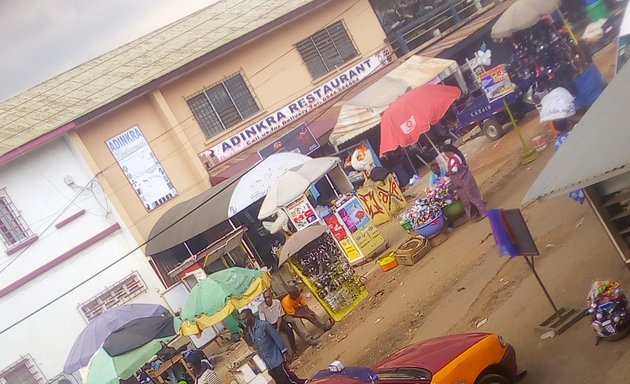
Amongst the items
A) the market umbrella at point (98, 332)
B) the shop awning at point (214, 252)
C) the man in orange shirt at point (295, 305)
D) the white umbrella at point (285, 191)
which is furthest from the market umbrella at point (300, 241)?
the shop awning at point (214, 252)

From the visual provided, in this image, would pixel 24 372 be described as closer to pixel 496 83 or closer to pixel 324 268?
pixel 324 268

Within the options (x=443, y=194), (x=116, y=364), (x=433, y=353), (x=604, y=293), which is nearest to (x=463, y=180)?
(x=443, y=194)

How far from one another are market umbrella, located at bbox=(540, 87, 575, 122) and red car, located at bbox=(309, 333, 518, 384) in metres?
7.19

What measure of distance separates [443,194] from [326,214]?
3168 mm

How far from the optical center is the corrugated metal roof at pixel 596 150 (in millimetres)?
5621

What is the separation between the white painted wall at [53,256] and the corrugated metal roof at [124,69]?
42.4 inches

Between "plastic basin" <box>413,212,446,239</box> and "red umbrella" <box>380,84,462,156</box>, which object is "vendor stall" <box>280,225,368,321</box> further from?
"red umbrella" <box>380,84,462,156</box>

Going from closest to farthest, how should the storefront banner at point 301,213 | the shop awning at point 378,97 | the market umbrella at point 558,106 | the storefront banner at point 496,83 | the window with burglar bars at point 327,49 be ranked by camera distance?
the market umbrella at point 558,106 → the storefront banner at point 301,213 → the storefront banner at point 496,83 → the shop awning at point 378,97 → the window with burglar bars at point 327,49

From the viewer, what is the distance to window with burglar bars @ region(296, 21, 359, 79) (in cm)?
2311

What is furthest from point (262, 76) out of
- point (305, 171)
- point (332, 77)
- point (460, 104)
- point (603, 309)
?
point (603, 309)

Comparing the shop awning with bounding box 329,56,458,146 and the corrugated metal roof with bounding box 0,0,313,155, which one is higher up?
the corrugated metal roof with bounding box 0,0,313,155

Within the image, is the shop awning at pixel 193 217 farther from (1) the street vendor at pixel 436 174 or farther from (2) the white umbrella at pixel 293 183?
(1) the street vendor at pixel 436 174

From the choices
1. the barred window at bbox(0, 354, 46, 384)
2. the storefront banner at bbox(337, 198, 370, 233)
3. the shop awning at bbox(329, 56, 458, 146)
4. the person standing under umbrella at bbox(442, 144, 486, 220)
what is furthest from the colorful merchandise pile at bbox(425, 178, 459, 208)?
the barred window at bbox(0, 354, 46, 384)

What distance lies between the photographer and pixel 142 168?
65.6 ft
